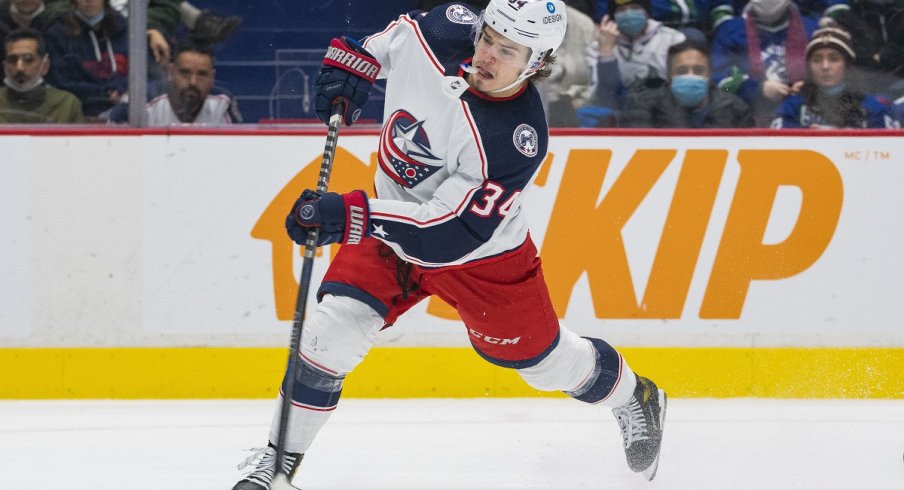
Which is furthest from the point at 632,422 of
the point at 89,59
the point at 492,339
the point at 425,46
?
the point at 89,59

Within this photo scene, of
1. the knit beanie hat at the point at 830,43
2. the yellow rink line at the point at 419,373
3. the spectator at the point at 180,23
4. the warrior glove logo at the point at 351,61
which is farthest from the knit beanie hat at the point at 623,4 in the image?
the warrior glove logo at the point at 351,61

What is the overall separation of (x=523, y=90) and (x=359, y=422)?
1.40 m

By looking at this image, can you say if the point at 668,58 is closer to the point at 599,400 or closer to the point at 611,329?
the point at 611,329

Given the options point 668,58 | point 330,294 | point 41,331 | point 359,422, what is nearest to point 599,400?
point 330,294

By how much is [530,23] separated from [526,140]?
0.24 metres

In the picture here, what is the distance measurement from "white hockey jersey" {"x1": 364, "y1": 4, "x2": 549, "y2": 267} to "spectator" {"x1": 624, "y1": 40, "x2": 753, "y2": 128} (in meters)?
1.37

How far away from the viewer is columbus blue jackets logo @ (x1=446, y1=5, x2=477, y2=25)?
2.63 m

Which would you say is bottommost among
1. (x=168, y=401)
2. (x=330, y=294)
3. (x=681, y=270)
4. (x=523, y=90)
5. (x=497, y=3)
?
(x=168, y=401)

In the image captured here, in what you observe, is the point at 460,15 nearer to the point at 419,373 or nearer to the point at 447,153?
the point at 447,153

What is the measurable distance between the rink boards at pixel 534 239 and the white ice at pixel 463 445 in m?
0.11

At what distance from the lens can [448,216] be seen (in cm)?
236

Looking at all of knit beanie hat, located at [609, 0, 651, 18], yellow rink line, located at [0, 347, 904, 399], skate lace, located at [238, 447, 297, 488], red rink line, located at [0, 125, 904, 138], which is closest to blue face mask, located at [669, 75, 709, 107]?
red rink line, located at [0, 125, 904, 138]

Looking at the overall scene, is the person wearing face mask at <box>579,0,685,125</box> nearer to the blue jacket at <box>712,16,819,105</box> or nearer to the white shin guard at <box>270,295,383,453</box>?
the blue jacket at <box>712,16,819,105</box>

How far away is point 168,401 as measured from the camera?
3822 millimetres
